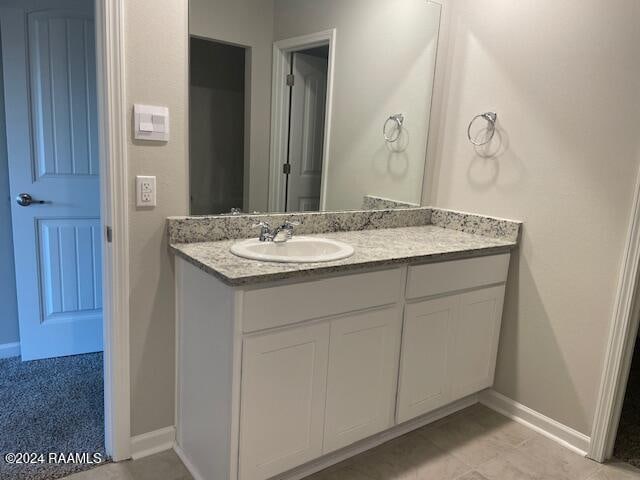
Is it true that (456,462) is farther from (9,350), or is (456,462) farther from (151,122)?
(9,350)

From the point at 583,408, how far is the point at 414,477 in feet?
2.73

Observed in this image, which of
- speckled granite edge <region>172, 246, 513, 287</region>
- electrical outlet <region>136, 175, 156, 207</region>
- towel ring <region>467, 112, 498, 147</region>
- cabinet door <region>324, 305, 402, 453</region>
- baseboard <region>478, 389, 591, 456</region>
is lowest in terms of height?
baseboard <region>478, 389, 591, 456</region>

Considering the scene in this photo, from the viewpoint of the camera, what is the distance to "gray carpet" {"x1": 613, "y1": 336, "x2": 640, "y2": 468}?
217 cm

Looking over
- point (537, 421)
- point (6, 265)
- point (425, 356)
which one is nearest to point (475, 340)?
point (425, 356)

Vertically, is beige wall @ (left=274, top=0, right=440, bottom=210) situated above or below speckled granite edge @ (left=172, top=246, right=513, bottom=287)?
above

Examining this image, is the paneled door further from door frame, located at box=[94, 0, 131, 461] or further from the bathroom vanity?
the bathroom vanity

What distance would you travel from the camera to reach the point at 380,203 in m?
2.62

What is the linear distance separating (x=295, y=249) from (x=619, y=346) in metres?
1.39

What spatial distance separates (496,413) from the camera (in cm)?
248

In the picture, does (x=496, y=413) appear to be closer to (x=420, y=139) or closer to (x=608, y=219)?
(x=608, y=219)

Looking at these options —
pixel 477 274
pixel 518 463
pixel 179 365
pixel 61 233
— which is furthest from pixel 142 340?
pixel 518 463

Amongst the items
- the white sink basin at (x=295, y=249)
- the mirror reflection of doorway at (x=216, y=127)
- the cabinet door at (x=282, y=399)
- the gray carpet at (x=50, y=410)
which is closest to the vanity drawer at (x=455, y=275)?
the white sink basin at (x=295, y=249)

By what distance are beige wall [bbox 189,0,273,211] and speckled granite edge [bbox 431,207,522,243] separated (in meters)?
1.01

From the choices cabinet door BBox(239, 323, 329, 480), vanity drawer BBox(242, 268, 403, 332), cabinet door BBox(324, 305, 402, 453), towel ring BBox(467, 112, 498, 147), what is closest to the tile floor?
cabinet door BBox(324, 305, 402, 453)
